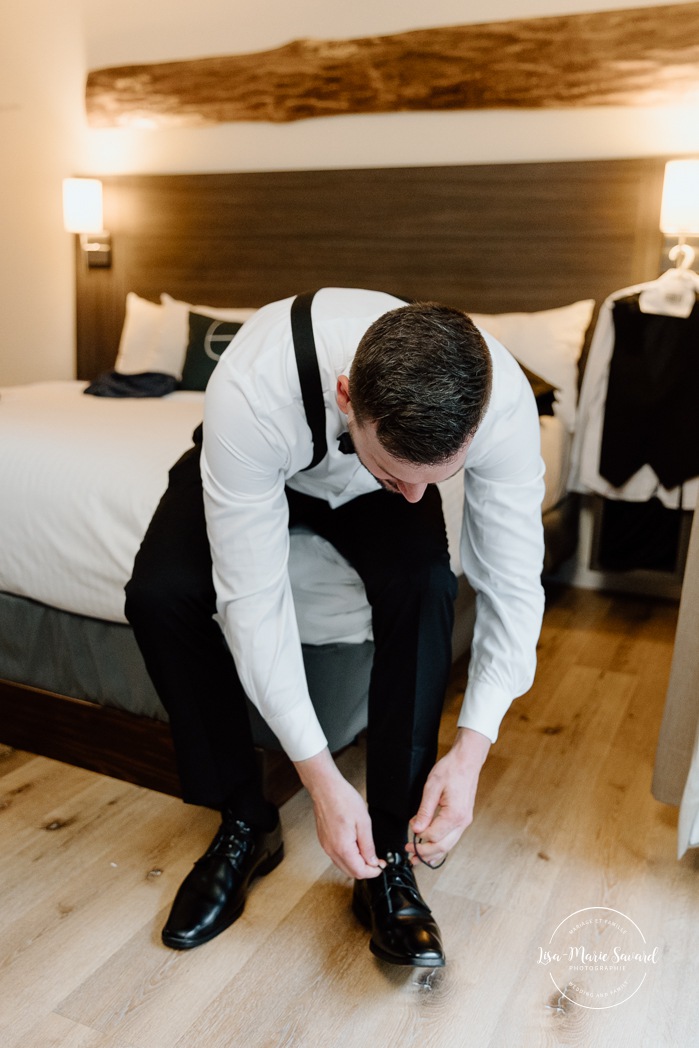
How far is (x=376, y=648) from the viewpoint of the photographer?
1342 mm

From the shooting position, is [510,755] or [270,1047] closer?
[270,1047]

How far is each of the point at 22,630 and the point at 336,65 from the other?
104 inches

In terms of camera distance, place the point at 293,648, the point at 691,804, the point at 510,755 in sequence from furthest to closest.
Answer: the point at 510,755 < the point at 691,804 < the point at 293,648

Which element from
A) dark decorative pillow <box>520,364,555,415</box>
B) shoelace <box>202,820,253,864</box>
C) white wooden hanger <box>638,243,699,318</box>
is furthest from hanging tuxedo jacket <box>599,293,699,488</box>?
shoelace <box>202,820,253,864</box>

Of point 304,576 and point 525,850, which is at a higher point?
point 304,576

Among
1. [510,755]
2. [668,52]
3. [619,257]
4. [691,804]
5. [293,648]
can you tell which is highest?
[668,52]

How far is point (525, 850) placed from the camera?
1.55m

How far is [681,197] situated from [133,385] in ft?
6.19

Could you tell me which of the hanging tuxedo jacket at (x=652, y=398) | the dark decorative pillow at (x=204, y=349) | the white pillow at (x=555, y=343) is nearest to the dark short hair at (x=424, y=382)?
the hanging tuxedo jacket at (x=652, y=398)

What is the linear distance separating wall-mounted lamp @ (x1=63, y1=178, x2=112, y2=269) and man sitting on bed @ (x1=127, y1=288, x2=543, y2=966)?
9.51ft

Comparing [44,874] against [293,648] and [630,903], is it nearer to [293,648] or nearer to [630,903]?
[293,648]

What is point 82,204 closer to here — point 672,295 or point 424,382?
point 672,295

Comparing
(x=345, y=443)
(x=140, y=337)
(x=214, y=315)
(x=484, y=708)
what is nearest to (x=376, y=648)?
(x=484, y=708)

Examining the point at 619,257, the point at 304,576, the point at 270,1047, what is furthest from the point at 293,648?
the point at 619,257
